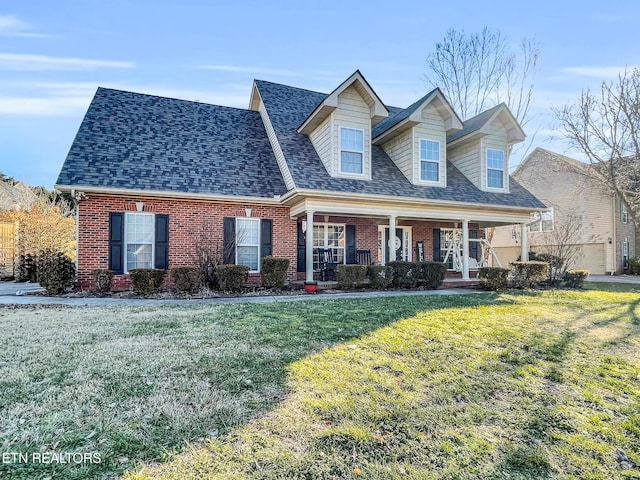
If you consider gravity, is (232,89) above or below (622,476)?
above

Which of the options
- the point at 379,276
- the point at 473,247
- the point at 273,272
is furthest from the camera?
the point at 473,247

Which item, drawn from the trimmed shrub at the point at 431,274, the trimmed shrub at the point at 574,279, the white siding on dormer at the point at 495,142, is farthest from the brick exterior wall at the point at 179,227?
the trimmed shrub at the point at 574,279

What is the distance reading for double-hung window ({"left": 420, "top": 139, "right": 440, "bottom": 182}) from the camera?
12.7m

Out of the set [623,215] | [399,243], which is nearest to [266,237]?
[399,243]

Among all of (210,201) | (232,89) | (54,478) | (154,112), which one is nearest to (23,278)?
(154,112)

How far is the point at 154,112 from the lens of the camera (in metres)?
13.0

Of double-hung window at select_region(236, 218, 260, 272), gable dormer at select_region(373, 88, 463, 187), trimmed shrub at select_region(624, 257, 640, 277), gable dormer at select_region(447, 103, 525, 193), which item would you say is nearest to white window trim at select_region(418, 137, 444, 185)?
gable dormer at select_region(373, 88, 463, 187)

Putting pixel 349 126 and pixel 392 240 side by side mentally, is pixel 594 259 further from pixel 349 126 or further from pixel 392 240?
pixel 349 126

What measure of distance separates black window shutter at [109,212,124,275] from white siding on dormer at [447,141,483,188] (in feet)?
40.1

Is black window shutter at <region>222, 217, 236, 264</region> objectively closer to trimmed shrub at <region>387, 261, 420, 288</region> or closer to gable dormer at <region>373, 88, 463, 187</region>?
trimmed shrub at <region>387, 261, 420, 288</region>

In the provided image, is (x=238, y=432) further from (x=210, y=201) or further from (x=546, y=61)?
(x=546, y=61)

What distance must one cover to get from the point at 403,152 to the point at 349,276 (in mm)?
5478

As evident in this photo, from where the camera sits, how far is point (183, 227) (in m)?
10.8

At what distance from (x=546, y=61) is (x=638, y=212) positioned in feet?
30.1
